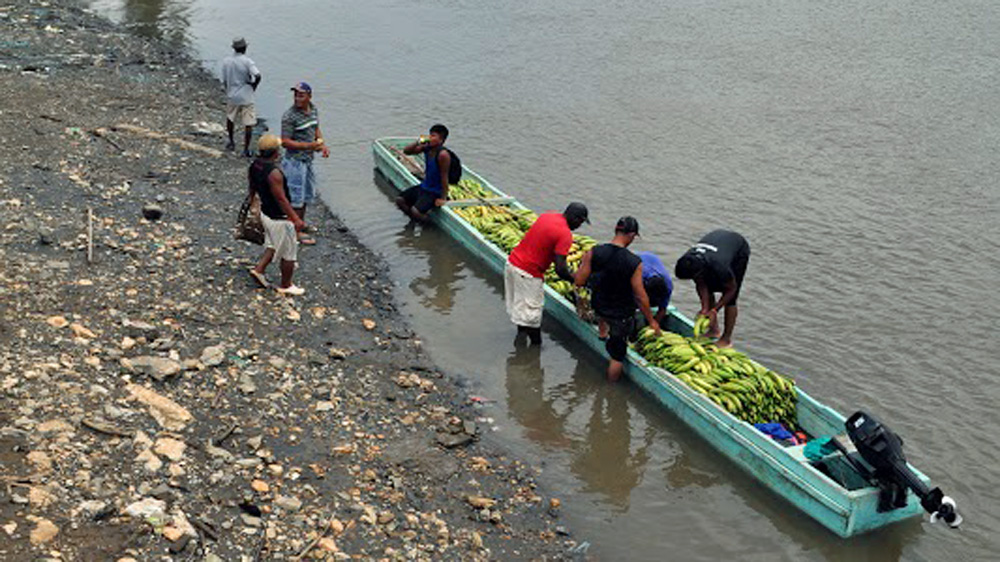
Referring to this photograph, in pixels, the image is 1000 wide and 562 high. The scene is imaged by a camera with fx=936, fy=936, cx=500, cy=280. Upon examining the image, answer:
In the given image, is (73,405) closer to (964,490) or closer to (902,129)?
(964,490)

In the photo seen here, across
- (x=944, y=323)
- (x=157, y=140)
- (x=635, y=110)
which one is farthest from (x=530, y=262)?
(x=635, y=110)

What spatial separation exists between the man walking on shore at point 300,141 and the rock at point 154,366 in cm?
468

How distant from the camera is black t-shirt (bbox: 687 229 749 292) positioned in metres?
11.5

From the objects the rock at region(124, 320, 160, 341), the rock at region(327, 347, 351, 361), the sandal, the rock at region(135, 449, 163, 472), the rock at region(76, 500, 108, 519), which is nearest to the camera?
the rock at region(76, 500, 108, 519)

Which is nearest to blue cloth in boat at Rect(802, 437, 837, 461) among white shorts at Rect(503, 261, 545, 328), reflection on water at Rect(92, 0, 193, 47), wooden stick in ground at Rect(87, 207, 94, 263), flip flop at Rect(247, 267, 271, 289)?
white shorts at Rect(503, 261, 545, 328)

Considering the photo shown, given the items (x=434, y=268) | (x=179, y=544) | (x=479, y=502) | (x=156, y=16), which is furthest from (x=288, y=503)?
(x=156, y=16)

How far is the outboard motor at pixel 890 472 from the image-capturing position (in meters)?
8.83

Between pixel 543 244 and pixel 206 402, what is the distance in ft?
15.4

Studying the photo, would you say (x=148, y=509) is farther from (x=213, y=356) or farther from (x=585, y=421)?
(x=585, y=421)

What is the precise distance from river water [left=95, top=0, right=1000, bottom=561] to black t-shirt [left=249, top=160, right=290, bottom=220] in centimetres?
295

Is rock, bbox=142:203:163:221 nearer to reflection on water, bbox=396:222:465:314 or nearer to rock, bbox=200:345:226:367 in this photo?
reflection on water, bbox=396:222:465:314

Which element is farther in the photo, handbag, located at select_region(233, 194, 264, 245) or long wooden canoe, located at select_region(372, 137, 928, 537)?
handbag, located at select_region(233, 194, 264, 245)

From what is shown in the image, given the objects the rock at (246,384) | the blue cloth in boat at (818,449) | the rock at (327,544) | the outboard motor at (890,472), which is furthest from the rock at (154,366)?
the outboard motor at (890,472)

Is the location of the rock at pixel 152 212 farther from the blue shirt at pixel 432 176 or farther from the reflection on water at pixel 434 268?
the blue shirt at pixel 432 176
